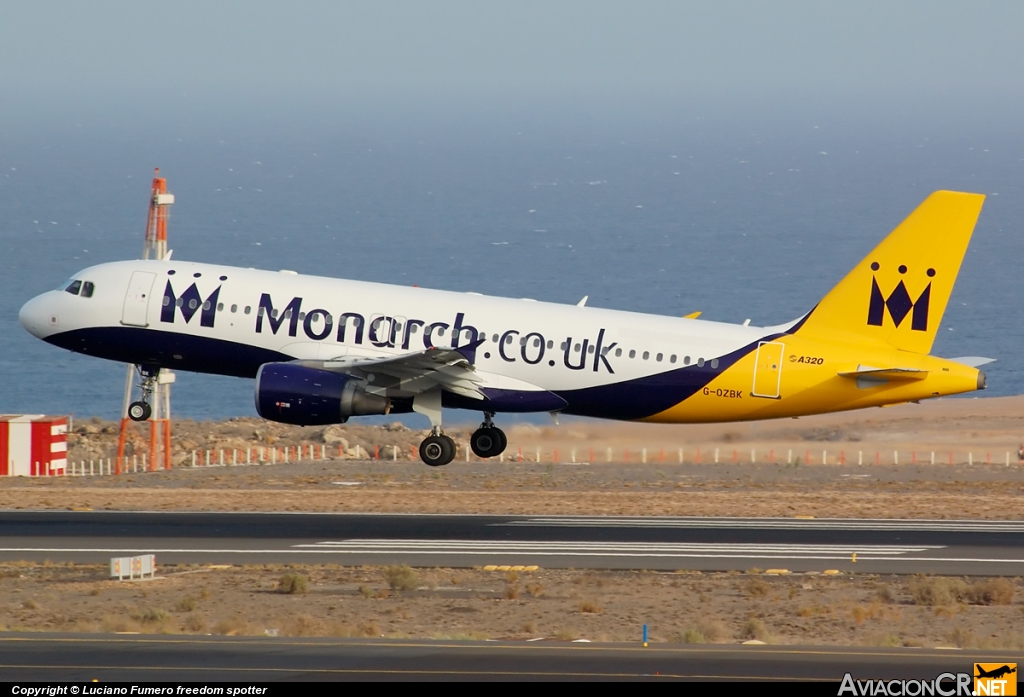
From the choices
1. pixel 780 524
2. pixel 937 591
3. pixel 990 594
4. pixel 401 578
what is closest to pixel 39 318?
pixel 401 578

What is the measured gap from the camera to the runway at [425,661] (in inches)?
957

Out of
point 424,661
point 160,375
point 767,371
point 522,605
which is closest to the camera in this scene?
point 424,661

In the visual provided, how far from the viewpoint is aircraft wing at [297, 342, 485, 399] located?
45.1 meters

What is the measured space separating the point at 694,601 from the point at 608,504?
1805cm

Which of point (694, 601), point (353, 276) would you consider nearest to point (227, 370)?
point (694, 601)

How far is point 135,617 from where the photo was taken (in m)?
32.4

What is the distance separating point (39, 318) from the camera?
49188 millimetres

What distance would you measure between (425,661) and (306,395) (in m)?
20.7

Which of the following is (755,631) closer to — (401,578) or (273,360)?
(401,578)

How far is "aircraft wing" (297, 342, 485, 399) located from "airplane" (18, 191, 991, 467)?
0.18 feet

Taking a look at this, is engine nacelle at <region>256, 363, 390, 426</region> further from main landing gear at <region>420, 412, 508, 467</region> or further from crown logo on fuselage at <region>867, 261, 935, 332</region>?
crown logo on fuselage at <region>867, 261, 935, 332</region>

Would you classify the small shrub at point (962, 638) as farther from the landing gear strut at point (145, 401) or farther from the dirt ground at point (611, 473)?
the landing gear strut at point (145, 401)

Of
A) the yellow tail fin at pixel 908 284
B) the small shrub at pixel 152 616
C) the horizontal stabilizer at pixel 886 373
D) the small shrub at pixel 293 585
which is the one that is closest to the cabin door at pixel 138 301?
the small shrub at pixel 293 585

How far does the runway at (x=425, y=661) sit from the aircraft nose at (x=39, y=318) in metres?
21.9
